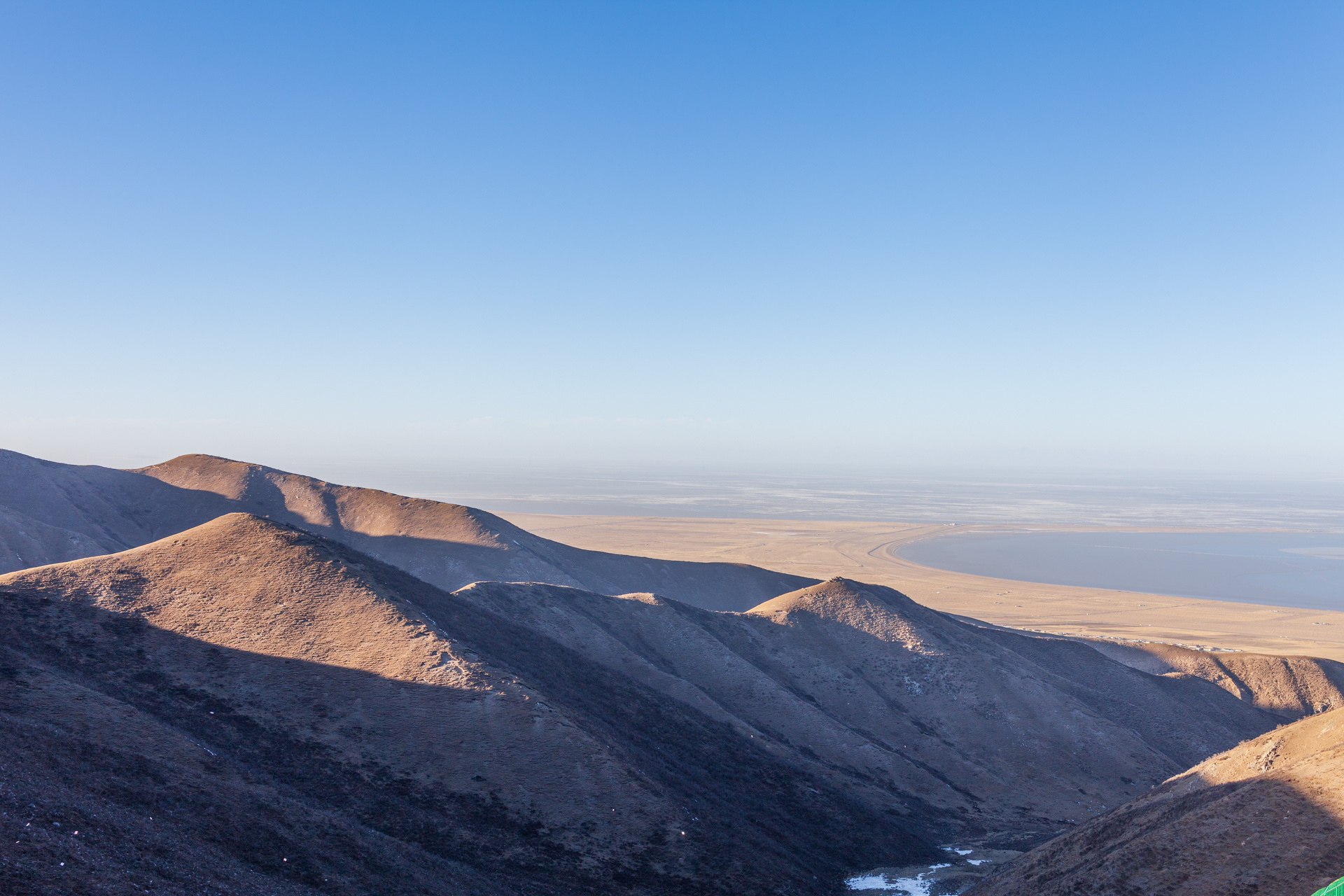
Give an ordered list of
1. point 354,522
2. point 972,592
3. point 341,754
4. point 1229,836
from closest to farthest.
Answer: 1. point 1229,836
2. point 341,754
3. point 354,522
4. point 972,592

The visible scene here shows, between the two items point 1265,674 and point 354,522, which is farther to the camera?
point 354,522

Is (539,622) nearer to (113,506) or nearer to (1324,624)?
(113,506)

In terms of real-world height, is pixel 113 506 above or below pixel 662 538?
above

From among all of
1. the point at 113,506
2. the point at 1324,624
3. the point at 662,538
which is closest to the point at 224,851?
the point at 113,506

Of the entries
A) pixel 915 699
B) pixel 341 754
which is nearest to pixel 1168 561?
pixel 915 699

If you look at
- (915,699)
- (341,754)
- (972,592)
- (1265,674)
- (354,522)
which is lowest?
(972,592)

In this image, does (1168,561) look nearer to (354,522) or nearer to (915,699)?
(915,699)

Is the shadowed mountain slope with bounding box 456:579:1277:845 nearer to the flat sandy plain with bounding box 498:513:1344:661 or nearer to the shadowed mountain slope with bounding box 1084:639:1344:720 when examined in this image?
the shadowed mountain slope with bounding box 1084:639:1344:720
